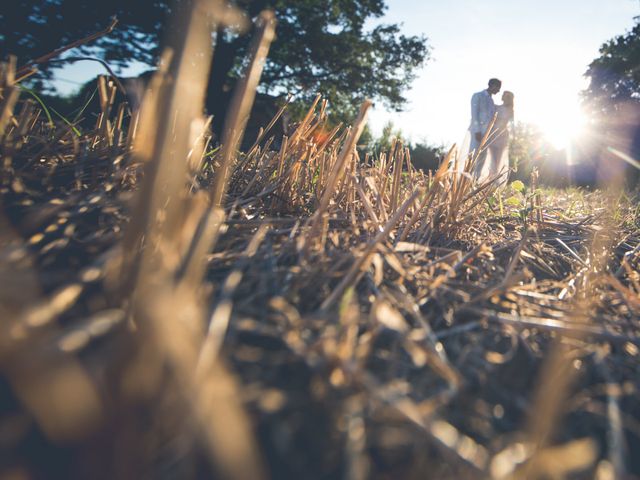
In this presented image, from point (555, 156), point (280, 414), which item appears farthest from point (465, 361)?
point (555, 156)

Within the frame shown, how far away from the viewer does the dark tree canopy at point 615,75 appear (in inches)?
874

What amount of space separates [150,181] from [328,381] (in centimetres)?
40

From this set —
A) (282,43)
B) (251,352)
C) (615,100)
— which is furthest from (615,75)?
(251,352)

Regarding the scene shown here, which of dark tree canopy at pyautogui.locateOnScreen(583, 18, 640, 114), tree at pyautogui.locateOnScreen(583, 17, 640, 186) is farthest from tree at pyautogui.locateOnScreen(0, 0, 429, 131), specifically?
dark tree canopy at pyautogui.locateOnScreen(583, 18, 640, 114)

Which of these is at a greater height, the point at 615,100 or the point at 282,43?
the point at 615,100

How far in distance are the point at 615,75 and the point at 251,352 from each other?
107 feet

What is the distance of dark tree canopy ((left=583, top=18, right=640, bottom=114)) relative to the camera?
22.2 metres

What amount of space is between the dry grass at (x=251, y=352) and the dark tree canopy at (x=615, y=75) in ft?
98.2

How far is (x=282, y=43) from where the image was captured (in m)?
14.6

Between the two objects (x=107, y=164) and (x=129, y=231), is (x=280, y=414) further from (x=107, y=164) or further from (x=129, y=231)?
(x=107, y=164)

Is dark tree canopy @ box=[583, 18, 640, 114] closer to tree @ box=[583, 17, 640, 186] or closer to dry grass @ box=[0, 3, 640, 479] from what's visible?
tree @ box=[583, 17, 640, 186]

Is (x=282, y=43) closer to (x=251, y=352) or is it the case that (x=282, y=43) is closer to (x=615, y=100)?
(x=251, y=352)

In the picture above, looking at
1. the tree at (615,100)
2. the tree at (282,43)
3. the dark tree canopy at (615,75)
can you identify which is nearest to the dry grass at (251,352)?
the tree at (282,43)

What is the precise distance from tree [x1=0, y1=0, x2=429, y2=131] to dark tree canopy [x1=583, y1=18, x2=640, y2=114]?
15527mm
